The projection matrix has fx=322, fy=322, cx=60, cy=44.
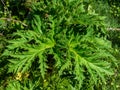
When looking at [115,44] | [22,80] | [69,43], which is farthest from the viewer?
[115,44]

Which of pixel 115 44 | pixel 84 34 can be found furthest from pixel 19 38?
pixel 115 44

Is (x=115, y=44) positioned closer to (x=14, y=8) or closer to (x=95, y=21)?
(x=95, y=21)

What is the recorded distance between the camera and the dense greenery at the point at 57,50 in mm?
3836

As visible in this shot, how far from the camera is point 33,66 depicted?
4164 millimetres

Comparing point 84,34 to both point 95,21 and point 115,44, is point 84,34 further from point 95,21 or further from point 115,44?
point 115,44

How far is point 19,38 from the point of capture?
159 inches

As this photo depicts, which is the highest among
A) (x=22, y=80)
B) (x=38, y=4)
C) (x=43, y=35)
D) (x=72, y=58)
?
(x=38, y=4)

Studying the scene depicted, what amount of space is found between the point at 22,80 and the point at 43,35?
2.28ft

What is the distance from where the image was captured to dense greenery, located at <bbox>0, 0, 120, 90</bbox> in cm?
384

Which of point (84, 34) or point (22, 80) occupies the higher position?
point (84, 34)

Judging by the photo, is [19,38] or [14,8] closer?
[19,38]

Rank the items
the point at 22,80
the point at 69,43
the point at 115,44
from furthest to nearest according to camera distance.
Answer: the point at 115,44
the point at 22,80
the point at 69,43

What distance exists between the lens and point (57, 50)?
3887 mm

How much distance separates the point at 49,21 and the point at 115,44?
1.42 metres
